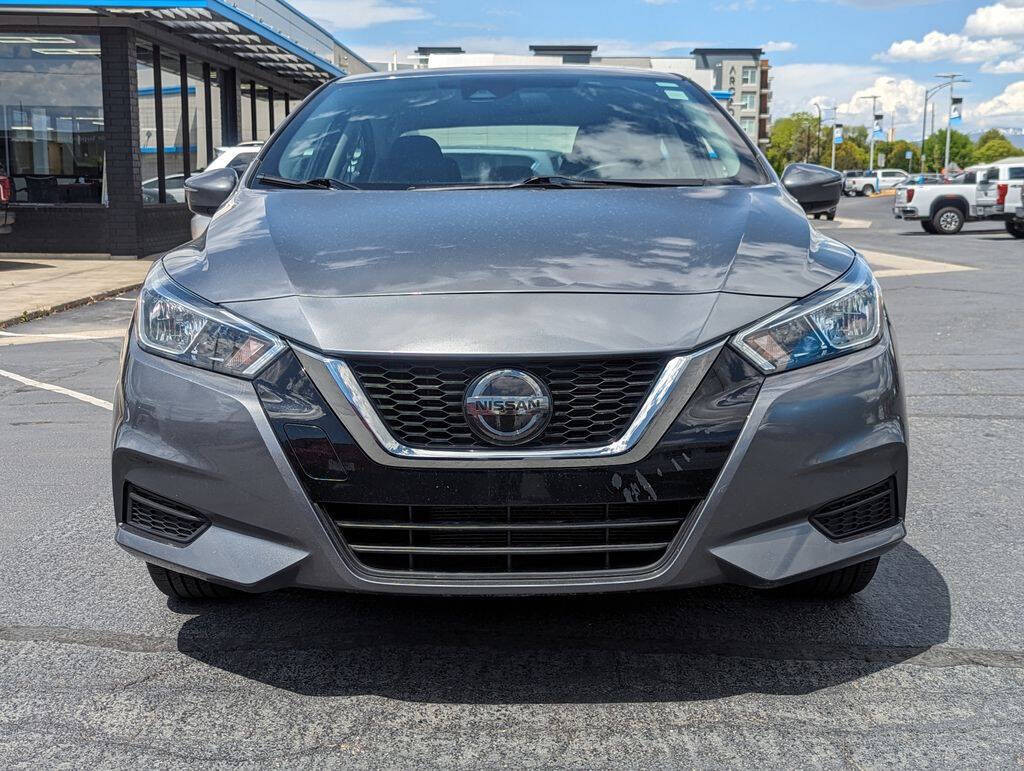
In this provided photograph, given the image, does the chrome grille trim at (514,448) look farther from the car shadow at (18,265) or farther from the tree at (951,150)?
the tree at (951,150)

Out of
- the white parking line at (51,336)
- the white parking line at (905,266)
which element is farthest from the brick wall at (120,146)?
the white parking line at (905,266)

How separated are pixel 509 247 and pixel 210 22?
699 inches

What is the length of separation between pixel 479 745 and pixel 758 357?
103 centimetres

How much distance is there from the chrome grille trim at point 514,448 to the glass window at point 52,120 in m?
17.3

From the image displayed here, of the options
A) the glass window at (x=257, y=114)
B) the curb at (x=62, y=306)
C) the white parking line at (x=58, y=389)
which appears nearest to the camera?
the white parking line at (x=58, y=389)

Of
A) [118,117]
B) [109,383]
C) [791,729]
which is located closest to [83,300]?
[109,383]

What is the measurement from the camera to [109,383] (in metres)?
7.50

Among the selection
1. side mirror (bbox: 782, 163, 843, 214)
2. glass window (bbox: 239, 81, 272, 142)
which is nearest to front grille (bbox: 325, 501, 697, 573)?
side mirror (bbox: 782, 163, 843, 214)

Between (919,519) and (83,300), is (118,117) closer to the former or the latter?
(83,300)

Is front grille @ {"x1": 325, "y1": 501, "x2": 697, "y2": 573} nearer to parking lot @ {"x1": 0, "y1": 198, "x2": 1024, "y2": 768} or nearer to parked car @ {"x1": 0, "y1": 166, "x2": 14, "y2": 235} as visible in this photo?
parking lot @ {"x1": 0, "y1": 198, "x2": 1024, "y2": 768}

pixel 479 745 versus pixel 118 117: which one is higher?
pixel 118 117

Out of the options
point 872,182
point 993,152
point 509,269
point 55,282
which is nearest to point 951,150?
point 993,152

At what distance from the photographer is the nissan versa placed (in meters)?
2.57

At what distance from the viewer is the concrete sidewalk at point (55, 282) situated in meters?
11.7
